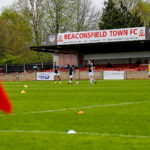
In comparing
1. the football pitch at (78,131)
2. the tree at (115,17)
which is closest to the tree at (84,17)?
the tree at (115,17)

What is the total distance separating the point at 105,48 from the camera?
54.7 meters

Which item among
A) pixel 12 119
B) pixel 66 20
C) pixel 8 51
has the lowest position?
pixel 12 119

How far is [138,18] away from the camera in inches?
2598

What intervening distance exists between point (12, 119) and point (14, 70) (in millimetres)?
44935

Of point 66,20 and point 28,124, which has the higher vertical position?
point 66,20

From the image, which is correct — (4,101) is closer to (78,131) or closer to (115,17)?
(78,131)

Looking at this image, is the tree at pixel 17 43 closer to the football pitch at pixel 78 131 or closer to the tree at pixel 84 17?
the tree at pixel 84 17

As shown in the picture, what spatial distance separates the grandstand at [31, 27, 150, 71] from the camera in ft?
154

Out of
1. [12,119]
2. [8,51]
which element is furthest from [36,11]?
[12,119]

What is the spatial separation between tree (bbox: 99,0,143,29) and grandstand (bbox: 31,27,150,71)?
12.0m

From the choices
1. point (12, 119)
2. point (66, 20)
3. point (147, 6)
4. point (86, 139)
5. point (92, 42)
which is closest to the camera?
point (86, 139)

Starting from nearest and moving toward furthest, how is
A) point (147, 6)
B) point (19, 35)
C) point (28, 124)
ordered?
point (28, 124), point (19, 35), point (147, 6)

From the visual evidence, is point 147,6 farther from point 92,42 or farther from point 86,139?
point 86,139

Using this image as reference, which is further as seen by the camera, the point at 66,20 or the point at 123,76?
the point at 66,20
